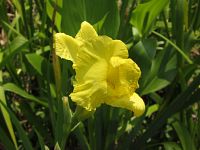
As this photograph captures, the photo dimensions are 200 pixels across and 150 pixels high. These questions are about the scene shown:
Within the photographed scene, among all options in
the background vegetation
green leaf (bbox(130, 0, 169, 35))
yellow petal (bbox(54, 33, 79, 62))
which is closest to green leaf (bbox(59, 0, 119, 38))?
the background vegetation

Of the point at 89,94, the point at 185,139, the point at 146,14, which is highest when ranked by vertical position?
the point at 89,94

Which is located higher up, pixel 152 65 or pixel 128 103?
pixel 128 103

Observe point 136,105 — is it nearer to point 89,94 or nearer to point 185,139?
point 89,94

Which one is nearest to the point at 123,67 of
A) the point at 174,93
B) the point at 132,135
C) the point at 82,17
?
the point at 82,17

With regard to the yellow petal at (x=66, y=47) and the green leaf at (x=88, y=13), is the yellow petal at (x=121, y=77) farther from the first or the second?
the green leaf at (x=88, y=13)

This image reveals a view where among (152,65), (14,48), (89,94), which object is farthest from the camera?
(152,65)

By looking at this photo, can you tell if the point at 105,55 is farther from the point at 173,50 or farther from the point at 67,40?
the point at 173,50

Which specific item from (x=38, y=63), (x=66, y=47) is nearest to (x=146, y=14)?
(x=38, y=63)
